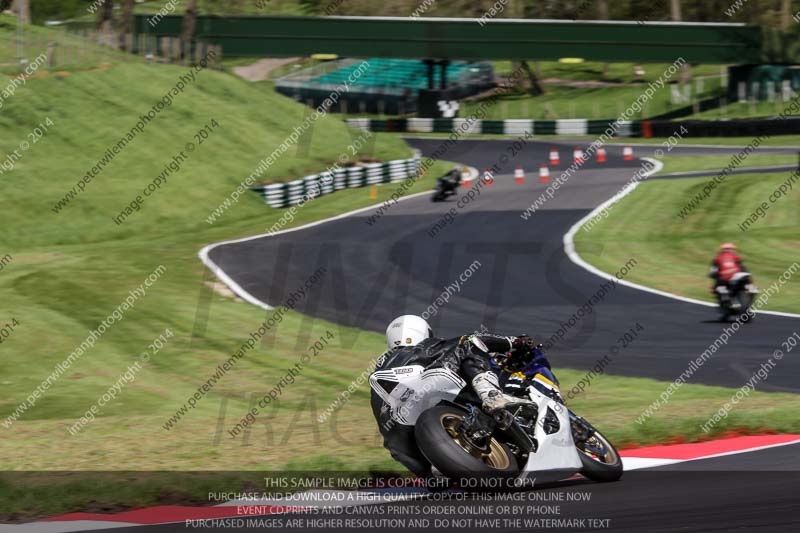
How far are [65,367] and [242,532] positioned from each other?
422 inches

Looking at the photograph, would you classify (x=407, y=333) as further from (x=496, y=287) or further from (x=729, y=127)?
(x=729, y=127)

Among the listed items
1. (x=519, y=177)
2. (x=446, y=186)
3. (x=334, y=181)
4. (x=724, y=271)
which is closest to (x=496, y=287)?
(x=724, y=271)

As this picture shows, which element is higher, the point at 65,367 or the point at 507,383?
the point at 507,383

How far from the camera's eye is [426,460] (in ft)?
26.8

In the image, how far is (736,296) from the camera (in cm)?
2045

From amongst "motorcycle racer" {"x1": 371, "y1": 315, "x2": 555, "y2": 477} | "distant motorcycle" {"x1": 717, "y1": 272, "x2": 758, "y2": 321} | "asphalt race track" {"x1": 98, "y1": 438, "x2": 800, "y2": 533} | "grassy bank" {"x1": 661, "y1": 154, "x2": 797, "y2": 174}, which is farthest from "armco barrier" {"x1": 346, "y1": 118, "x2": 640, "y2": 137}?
"asphalt race track" {"x1": 98, "y1": 438, "x2": 800, "y2": 533}

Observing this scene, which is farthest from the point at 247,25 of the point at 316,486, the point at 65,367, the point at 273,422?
the point at 316,486

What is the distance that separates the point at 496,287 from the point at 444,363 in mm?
14990

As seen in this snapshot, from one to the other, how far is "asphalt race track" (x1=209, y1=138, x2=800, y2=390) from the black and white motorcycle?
7.62 m

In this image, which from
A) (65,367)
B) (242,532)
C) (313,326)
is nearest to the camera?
(242,532)

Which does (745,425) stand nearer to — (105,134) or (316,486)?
(316,486)

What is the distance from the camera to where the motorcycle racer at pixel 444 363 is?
796 centimetres

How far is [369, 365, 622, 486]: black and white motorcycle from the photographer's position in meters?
7.74

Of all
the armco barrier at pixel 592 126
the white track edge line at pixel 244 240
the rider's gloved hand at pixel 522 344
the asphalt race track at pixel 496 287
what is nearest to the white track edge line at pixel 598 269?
the asphalt race track at pixel 496 287
